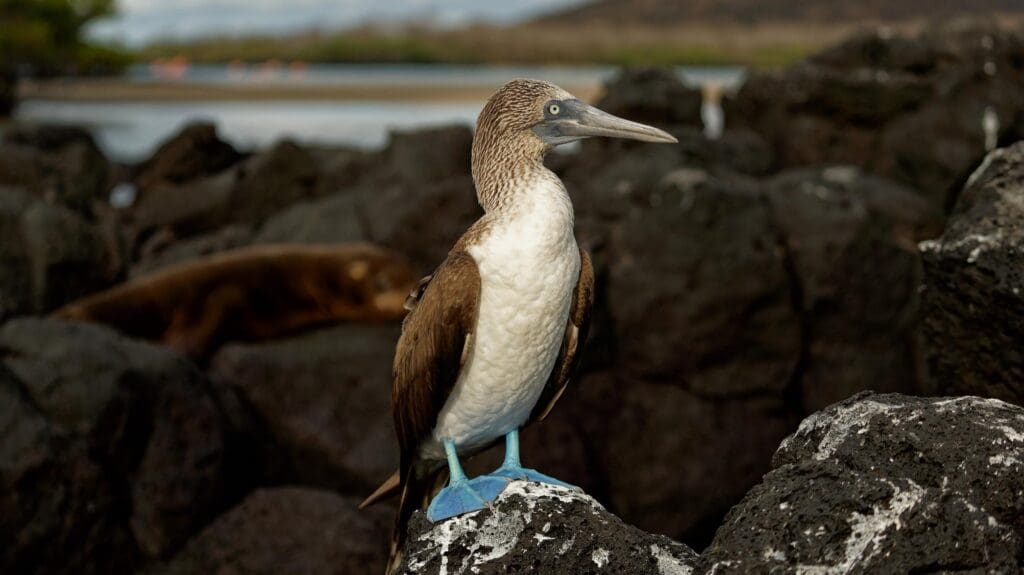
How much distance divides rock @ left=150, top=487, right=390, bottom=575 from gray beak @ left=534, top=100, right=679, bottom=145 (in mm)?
3466

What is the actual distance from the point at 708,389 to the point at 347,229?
338 cm

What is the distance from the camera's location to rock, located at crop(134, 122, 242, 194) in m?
12.9

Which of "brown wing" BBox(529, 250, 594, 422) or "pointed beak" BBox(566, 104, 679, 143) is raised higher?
"pointed beak" BBox(566, 104, 679, 143)

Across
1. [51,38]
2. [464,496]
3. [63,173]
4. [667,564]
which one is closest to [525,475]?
[464,496]

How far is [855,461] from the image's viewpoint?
9.09 feet

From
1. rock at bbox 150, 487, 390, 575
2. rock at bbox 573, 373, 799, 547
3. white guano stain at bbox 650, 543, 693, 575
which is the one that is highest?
white guano stain at bbox 650, 543, 693, 575

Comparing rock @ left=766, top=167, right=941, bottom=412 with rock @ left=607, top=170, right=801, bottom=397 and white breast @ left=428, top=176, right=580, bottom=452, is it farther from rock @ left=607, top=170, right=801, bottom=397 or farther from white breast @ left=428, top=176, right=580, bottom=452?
white breast @ left=428, top=176, right=580, bottom=452

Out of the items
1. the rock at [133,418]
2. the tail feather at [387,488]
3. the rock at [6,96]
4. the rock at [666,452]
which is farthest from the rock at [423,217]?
the rock at [6,96]

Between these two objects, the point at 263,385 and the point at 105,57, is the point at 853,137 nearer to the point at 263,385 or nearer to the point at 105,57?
the point at 263,385

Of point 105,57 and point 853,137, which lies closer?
point 853,137

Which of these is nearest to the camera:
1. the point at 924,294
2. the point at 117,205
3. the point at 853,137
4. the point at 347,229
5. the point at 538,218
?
the point at 538,218

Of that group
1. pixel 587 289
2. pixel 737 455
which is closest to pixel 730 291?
pixel 737 455

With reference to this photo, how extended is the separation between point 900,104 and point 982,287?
820 cm

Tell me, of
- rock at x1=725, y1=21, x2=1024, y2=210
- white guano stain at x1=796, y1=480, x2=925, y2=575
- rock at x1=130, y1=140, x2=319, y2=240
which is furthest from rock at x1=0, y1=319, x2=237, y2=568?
rock at x1=725, y1=21, x2=1024, y2=210
